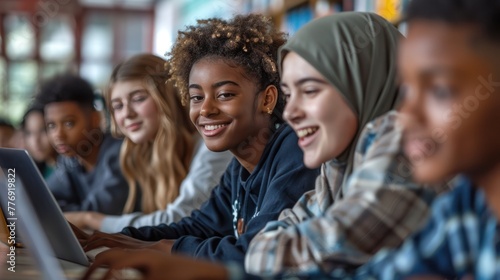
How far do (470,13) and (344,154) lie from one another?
50 centimetres

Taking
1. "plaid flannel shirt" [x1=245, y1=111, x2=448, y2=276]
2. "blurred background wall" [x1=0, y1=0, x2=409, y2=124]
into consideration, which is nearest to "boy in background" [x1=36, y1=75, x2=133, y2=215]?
"plaid flannel shirt" [x1=245, y1=111, x2=448, y2=276]

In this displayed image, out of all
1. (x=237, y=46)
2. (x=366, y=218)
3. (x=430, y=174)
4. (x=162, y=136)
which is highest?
(x=237, y=46)

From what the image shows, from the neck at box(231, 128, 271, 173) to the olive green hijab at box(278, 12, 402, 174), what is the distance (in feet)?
2.03

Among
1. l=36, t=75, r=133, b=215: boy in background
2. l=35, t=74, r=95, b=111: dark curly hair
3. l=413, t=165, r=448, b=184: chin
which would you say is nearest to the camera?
l=413, t=165, r=448, b=184: chin

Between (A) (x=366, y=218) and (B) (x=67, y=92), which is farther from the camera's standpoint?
(B) (x=67, y=92)

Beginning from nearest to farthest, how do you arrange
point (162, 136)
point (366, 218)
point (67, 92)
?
point (366, 218)
point (162, 136)
point (67, 92)

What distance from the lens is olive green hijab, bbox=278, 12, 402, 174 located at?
1.32 m

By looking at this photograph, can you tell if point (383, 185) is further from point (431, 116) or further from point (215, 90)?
point (215, 90)

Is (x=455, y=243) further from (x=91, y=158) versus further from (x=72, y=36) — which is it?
(x=72, y=36)

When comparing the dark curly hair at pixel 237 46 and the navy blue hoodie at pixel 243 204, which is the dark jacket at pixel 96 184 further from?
the dark curly hair at pixel 237 46

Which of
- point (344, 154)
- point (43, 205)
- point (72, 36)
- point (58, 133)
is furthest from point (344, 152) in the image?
point (72, 36)

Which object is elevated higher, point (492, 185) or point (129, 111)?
point (492, 185)

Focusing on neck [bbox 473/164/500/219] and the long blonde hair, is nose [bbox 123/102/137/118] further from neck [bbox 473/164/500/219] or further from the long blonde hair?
neck [bbox 473/164/500/219]

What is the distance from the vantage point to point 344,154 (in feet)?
4.46
